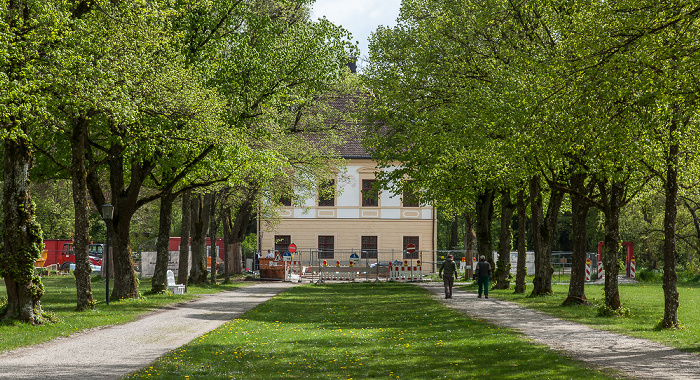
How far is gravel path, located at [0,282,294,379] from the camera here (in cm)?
1017

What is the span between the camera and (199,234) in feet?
114

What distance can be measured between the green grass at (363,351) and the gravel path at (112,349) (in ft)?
1.58

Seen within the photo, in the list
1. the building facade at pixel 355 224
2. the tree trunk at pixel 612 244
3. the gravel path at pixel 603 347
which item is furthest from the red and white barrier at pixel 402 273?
the tree trunk at pixel 612 244

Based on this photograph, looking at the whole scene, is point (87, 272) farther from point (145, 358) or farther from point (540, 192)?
point (540, 192)

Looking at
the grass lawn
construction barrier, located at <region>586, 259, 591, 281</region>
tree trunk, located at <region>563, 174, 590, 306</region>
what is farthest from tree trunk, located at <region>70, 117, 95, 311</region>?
construction barrier, located at <region>586, 259, 591, 281</region>

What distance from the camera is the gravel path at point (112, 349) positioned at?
10172 mm

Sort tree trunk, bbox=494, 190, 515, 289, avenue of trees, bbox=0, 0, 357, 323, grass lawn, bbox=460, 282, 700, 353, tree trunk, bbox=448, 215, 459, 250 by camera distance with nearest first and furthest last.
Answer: grass lawn, bbox=460, 282, 700, 353, avenue of trees, bbox=0, 0, 357, 323, tree trunk, bbox=494, 190, 515, 289, tree trunk, bbox=448, 215, 459, 250

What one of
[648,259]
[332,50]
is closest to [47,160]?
[332,50]

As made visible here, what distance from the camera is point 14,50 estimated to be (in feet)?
42.4

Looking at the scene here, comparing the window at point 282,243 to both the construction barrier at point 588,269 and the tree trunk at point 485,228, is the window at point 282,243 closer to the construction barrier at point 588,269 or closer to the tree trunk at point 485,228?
the construction barrier at point 588,269

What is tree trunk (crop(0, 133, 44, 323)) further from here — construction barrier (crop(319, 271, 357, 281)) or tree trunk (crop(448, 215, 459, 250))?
tree trunk (crop(448, 215, 459, 250))

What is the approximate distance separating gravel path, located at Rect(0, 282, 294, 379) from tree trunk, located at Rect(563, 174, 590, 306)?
1026 centimetres

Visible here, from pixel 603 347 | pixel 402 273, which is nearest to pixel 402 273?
pixel 402 273

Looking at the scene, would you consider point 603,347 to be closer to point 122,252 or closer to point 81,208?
point 81,208
